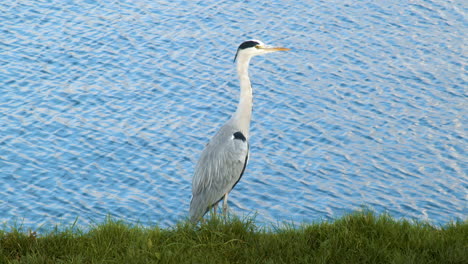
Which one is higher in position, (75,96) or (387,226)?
(387,226)

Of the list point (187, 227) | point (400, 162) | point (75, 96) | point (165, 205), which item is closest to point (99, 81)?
point (75, 96)

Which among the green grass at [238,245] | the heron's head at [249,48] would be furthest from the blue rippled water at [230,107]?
the green grass at [238,245]

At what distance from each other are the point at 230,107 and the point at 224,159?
6997 millimetres

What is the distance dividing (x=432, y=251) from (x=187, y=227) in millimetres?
2629

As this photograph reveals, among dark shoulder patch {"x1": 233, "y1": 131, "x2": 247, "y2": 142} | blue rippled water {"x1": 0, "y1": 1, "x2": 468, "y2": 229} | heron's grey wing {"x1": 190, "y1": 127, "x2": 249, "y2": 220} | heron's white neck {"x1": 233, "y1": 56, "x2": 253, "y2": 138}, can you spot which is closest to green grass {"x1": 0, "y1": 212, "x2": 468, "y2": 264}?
heron's grey wing {"x1": 190, "y1": 127, "x2": 249, "y2": 220}

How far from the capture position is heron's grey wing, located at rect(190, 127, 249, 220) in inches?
363

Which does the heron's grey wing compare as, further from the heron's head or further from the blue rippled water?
the blue rippled water

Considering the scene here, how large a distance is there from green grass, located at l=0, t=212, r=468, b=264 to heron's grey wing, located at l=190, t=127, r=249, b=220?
4.51 feet

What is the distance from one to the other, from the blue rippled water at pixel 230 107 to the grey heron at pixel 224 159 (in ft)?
8.59

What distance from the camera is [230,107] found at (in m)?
16.2

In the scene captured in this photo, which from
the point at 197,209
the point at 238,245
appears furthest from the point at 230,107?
the point at 238,245

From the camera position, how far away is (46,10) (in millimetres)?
20656

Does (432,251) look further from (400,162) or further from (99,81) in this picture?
(99,81)

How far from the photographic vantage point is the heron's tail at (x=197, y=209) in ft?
29.7
